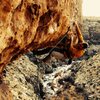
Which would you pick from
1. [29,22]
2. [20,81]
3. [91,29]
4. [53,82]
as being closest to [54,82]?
[53,82]

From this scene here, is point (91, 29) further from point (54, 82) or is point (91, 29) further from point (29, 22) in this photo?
point (29, 22)

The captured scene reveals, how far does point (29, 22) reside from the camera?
5977 mm

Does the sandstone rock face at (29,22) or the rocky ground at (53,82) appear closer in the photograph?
the sandstone rock face at (29,22)

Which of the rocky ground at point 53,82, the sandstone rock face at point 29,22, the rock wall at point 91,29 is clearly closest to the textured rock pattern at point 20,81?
the rocky ground at point 53,82

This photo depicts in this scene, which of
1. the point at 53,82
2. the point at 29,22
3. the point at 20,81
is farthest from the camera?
the point at 53,82

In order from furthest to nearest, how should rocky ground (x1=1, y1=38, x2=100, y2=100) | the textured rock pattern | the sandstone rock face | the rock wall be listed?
1. the rock wall
2. rocky ground (x1=1, y1=38, x2=100, y2=100)
3. the textured rock pattern
4. the sandstone rock face

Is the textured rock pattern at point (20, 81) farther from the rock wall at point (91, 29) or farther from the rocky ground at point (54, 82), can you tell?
the rock wall at point (91, 29)

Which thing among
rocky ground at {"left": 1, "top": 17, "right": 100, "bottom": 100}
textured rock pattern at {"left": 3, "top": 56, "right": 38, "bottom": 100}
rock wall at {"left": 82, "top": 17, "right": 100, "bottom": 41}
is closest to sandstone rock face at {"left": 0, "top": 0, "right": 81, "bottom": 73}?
textured rock pattern at {"left": 3, "top": 56, "right": 38, "bottom": 100}

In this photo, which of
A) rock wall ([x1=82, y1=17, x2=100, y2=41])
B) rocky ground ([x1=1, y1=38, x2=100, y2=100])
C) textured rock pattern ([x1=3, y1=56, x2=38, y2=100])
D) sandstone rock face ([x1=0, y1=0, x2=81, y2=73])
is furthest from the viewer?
rock wall ([x1=82, y1=17, x2=100, y2=41])

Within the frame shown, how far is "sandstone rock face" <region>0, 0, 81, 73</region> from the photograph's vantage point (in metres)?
4.91

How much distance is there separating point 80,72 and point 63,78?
1.99 meters

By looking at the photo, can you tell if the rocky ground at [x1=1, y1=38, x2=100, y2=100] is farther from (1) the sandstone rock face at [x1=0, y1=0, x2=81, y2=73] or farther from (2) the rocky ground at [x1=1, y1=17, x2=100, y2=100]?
(1) the sandstone rock face at [x1=0, y1=0, x2=81, y2=73]

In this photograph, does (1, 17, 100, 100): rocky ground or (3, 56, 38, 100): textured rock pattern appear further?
(1, 17, 100, 100): rocky ground

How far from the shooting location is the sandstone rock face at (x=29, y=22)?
193 inches
